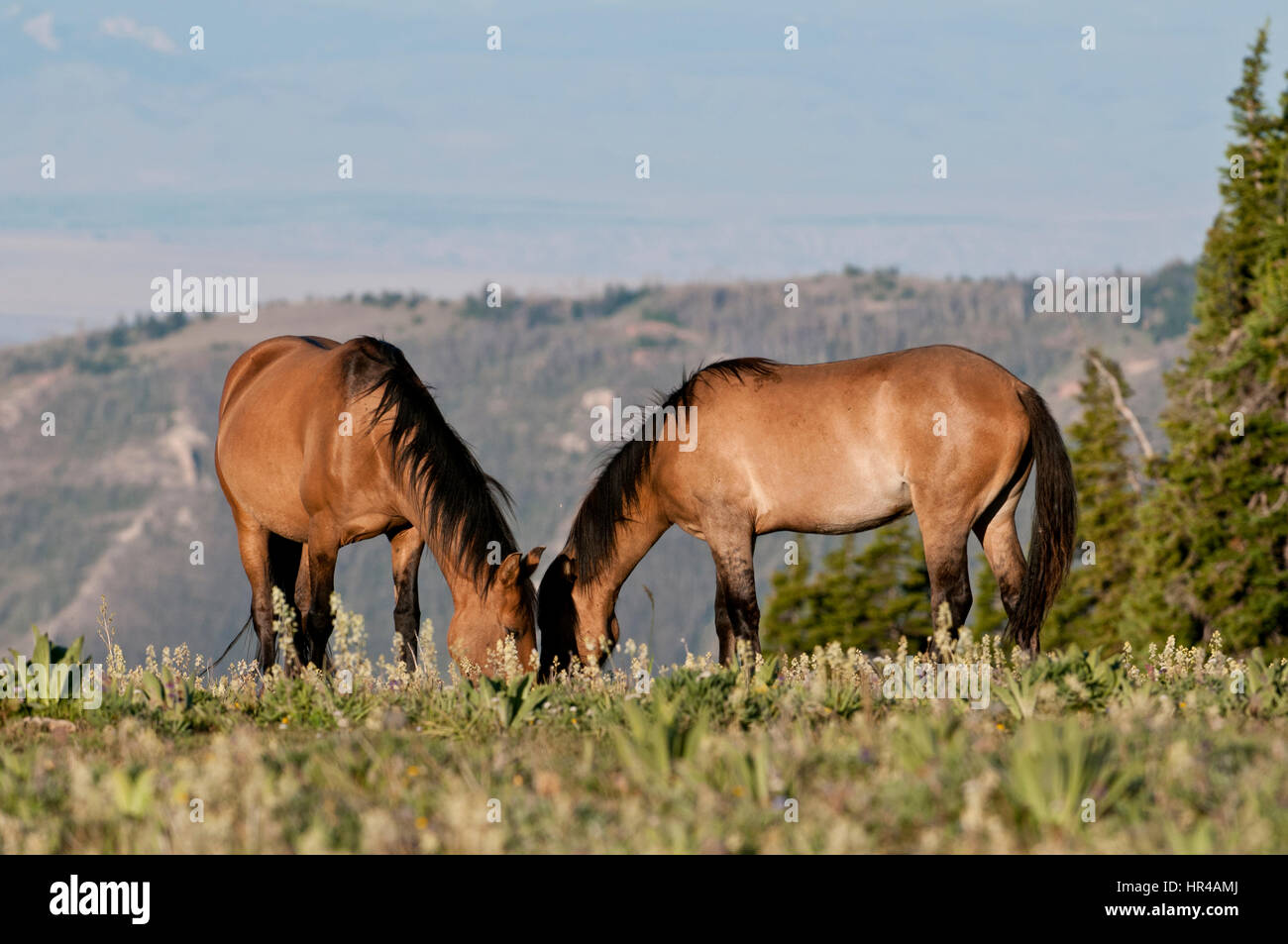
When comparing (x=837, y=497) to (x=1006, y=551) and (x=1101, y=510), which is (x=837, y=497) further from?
(x=1101, y=510)

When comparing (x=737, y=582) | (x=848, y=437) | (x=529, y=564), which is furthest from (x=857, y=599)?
(x=529, y=564)

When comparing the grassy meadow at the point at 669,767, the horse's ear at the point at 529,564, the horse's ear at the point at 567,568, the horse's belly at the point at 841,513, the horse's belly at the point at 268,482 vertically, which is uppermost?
the horse's belly at the point at 268,482

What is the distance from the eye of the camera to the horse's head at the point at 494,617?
10297 millimetres

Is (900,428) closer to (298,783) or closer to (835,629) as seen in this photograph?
(298,783)

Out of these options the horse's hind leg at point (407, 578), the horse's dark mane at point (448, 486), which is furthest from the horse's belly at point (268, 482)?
the horse's dark mane at point (448, 486)

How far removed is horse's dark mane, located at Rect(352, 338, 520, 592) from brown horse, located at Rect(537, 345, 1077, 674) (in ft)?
3.65

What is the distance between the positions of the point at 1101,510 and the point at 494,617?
54.0 metres

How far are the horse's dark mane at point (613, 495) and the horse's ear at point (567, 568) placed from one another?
60 millimetres

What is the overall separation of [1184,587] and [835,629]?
36.5 m

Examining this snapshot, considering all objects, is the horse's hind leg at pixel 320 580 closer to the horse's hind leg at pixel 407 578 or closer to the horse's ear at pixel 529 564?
the horse's hind leg at pixel 407 578

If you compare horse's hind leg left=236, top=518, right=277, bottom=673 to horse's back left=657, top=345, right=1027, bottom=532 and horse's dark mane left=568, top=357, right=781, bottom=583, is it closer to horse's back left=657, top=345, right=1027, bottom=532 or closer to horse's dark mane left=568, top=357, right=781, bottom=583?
horse's dark mane left=568, top=357, right=781, bottom=583

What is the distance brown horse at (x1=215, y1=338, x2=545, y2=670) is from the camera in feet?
34.1

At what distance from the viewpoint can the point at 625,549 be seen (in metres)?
12.0
